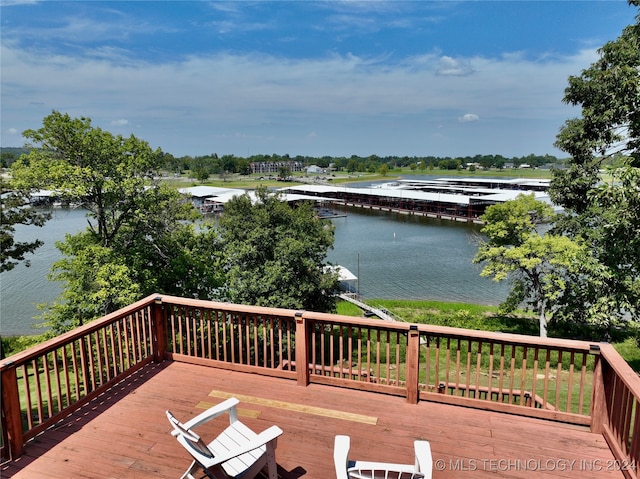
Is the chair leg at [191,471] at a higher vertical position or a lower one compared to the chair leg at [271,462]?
lower

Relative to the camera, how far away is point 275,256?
15.6m

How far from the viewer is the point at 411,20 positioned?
11.5m

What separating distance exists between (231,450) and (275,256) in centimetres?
1300

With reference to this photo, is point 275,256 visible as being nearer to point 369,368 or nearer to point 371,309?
point 371,309

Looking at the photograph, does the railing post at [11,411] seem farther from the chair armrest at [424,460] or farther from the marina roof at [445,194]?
the marina roof at [445,194]

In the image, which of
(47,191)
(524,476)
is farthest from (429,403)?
(47,191)

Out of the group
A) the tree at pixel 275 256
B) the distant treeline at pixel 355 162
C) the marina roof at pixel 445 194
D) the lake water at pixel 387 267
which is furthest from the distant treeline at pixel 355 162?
the tree at pixel 275 256

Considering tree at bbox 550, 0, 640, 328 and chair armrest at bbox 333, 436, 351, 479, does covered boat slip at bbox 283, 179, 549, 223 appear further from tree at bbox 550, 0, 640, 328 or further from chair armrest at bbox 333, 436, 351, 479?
chair armrest at bbox 333, 436, 351, 479

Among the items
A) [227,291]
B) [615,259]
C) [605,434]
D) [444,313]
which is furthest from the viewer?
[444,313]

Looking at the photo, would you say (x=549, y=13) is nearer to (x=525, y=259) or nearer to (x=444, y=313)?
(x=525, y=259)

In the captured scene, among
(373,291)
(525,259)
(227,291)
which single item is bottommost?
(373,291)

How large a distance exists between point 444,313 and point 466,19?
1424 centimetres

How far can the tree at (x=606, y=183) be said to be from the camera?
7.46 meters

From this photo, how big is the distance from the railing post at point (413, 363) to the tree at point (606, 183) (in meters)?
4.77
